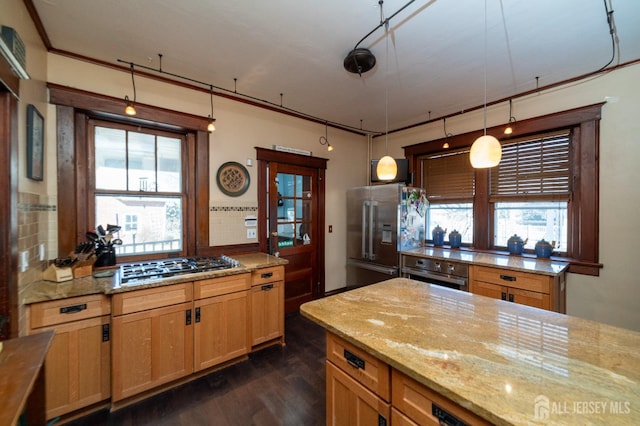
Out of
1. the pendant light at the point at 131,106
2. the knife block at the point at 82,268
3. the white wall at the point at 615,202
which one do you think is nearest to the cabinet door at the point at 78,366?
the knife block at the point at 82,268

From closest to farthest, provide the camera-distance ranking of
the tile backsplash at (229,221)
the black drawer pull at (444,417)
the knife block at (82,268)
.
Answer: the black drawer pull at (444,417)
the knife block at (82,268)
the tile backsplash at (229,221)

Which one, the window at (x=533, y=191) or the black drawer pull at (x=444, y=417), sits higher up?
the window at (x=533, y=191)

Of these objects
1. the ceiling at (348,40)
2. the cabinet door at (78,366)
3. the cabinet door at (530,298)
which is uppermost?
the ceiling at (348,40)

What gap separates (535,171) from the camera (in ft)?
9.66

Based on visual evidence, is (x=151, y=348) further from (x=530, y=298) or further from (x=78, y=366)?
(x=530, y=298)

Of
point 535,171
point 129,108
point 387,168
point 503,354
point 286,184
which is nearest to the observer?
point 503,354

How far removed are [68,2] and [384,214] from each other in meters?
3.45

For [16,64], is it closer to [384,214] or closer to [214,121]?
[214,121]

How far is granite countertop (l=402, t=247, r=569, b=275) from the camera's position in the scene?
7.91 feet

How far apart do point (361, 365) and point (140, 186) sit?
262 centimetres

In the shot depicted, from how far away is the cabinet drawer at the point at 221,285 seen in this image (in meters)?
2.15

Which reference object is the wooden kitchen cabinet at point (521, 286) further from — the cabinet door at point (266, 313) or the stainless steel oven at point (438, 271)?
the cabinet door at point (266, 313)

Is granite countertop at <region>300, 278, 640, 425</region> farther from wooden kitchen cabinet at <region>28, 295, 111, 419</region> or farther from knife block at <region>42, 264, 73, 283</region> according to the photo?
knife block at <region>42, 264, 73, 283</region>

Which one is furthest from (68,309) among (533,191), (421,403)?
(533,191)
